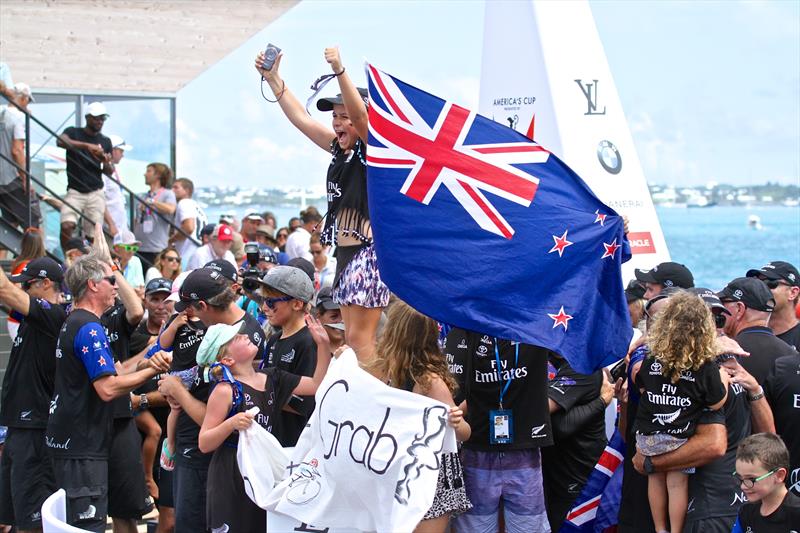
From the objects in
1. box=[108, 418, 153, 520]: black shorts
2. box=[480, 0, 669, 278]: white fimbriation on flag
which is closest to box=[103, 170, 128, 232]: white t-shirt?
box=[480, 0, 669, 278]: white fimbriation on flag

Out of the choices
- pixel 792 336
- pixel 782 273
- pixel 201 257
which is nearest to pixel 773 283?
pixel 782 273

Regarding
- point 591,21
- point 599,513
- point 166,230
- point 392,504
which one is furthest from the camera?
point 166,230

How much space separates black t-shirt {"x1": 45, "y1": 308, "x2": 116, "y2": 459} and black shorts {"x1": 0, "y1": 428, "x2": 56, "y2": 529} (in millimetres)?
515

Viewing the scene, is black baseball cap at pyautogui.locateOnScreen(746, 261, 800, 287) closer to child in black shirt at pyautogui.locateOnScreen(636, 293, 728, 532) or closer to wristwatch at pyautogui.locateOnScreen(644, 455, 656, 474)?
child in black shirt at pyautogui.locateOnScreen(636, 293, 728, 532)

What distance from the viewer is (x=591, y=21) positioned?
32.9 feet

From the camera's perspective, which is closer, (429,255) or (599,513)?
(429,255)

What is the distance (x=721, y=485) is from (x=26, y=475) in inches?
178

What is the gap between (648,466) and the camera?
5.56m

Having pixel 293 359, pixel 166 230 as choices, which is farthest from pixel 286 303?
pixel 166 230

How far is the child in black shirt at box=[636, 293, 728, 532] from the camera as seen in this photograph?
534 cm

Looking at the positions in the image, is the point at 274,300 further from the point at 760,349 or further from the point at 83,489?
the point at 760,349

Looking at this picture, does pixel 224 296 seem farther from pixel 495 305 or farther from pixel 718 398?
pixel 718 398

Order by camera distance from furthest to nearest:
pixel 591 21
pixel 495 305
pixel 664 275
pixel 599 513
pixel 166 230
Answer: pixel 166 230
pixel 591 21
pixel 664 275
pixel 599 513
pixel 495 305

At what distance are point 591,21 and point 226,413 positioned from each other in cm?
598
